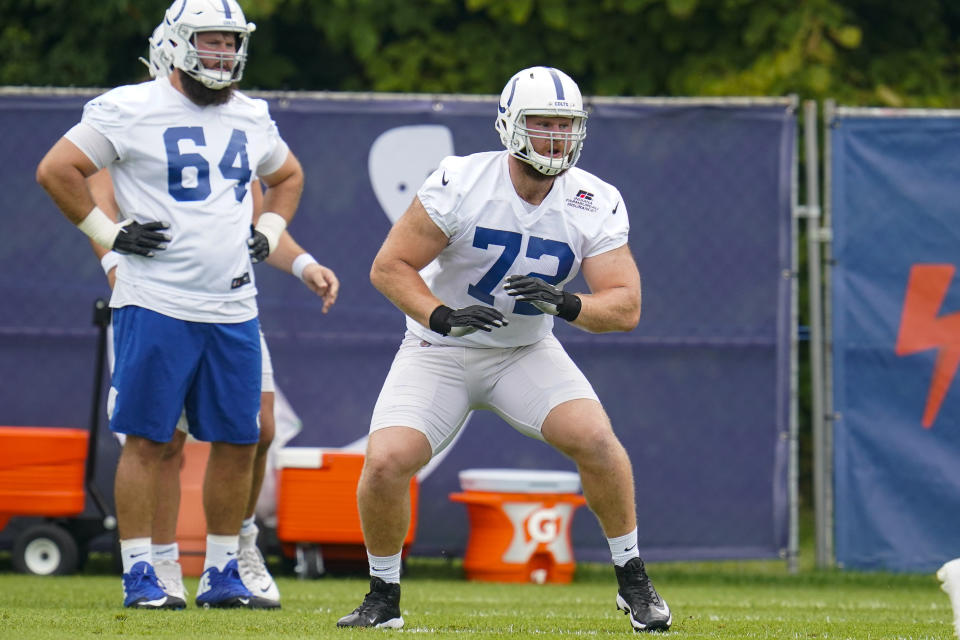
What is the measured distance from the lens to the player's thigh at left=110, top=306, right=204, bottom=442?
211 inches

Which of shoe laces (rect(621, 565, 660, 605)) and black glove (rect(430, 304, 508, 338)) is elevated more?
black glove (rect(430, 304, 508, 338))

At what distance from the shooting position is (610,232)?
5.02 m

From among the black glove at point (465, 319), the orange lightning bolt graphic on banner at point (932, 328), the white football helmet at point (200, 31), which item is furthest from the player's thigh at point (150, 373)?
the orange lightning bolt graphic on banner at point (932, 328)

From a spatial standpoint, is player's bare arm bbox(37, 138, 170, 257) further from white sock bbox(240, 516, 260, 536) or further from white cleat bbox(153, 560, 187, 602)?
white sock bbox(240, 516, 260, 536)

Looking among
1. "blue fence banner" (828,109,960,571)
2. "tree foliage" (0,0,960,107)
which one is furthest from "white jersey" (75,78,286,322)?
"tree foliage" (0,0,960,107)

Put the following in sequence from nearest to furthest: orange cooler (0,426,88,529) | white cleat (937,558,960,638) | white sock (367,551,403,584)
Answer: white cleat (937,558,960,638) → white sock (367,551,403,584) → orange cooler (0,426,88,529)

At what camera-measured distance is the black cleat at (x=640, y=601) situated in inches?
189

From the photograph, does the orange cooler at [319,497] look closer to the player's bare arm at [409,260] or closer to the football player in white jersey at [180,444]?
the football player in white jersey at [180,444]

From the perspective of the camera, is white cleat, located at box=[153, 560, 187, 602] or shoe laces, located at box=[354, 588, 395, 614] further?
white cleat, located at box=[153, 560, 187, 602]

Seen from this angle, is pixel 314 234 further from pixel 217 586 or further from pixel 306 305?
pixel 217 586

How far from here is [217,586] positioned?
5590 millimetres

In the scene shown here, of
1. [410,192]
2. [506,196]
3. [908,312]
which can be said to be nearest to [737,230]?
[908,312]

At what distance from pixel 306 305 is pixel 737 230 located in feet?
7.44

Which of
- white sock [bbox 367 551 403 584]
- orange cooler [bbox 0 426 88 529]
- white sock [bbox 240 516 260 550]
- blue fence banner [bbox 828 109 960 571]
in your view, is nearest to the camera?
white sock [bbox 367 551 403 584]
